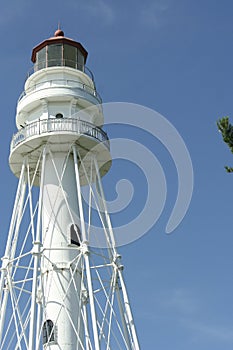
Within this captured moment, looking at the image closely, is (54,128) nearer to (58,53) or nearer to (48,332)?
(58,53)

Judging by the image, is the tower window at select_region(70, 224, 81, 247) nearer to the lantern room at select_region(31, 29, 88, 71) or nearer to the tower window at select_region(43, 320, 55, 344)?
the tower window at select_region(43, 320, 55, 344)

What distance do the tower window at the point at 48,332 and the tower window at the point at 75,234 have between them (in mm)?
3840

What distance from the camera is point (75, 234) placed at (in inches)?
1200

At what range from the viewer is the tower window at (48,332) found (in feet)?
92.8

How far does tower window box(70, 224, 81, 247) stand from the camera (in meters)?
30.3

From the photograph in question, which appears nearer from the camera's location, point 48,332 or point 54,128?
point 48,332

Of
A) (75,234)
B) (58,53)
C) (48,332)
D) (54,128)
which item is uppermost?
(58,53)

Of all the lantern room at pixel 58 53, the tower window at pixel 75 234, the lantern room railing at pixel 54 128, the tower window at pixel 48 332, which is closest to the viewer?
the tower window at pixel 48 332

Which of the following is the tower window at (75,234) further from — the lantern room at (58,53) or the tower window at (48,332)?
the lantern room at (58,53)

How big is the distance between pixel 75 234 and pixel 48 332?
185 inches

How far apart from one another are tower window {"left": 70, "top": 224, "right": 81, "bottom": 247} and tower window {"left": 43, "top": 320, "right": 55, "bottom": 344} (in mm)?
3840

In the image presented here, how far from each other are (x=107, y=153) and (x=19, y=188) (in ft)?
15.5

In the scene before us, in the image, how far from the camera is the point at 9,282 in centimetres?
2950

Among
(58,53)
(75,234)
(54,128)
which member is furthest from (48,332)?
(58,53)
